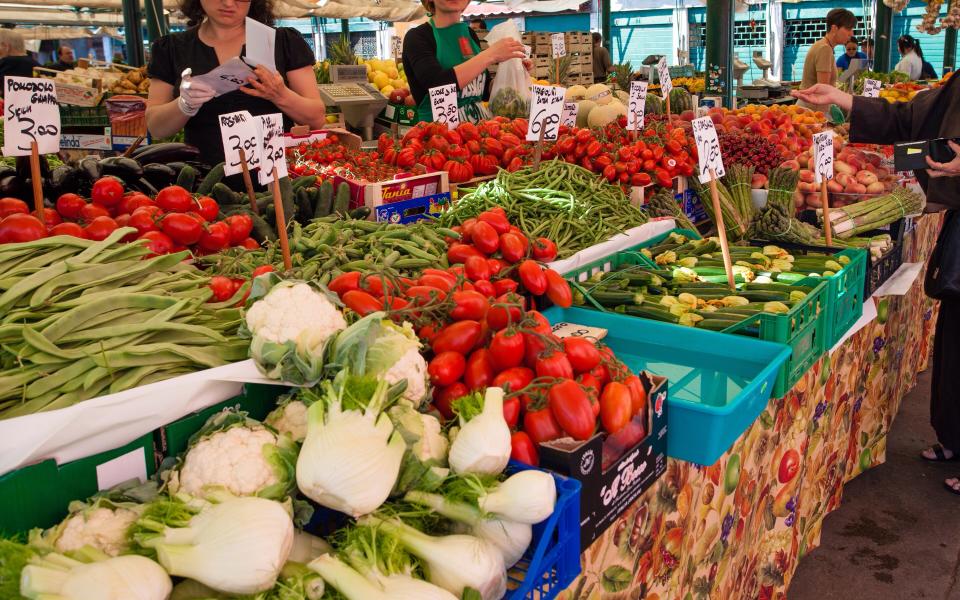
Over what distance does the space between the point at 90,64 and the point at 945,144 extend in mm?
9454

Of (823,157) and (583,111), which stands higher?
(583,111)

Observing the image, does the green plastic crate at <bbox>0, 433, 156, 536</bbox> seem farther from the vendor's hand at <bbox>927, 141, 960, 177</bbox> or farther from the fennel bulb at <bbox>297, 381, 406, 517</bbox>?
the vendor's hand at <bbox>927, 141, 960, 177</bbox>

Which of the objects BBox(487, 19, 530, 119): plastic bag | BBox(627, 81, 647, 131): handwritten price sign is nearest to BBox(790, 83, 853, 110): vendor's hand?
BBox(627, 81, 647, 131): handwritten price sign

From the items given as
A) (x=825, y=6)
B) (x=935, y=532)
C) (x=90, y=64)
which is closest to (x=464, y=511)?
(x=935, y=532)

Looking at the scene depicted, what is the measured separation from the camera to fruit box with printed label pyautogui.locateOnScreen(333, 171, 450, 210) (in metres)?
3.49

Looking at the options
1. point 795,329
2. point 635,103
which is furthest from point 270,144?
point 635,103

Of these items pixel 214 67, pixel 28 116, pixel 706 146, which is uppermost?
pixel 214 67

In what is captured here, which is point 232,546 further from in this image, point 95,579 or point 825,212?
point 825,212

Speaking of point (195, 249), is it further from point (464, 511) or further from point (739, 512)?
point (739, 512)

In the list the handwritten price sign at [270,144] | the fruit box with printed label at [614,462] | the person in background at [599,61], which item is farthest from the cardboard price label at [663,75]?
the person in background at [599,61]

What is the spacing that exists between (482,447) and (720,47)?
8.37m

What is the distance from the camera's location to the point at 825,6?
23422 millimetres

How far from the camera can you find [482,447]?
4.66ft

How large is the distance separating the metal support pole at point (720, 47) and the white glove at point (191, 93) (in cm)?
686
